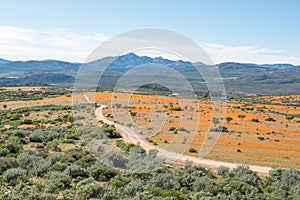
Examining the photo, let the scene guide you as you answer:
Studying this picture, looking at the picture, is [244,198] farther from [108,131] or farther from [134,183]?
[108,131]

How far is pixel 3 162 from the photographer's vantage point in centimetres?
2162

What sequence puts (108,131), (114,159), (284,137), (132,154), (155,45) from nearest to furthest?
(155,45)
(114,159)
(132,154)
(108,131)
(284,137)

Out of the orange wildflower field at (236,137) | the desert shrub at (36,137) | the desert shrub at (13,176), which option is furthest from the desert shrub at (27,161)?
the orange wildflower field at (236,137)

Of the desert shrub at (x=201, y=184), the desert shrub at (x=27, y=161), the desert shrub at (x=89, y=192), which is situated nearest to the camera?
the desert shrub at (x=89, y=192)

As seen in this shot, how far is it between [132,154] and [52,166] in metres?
7.16

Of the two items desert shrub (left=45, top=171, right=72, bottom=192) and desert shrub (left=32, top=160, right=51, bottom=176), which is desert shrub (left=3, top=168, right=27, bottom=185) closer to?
desert shrub (left=45, top=171, right=72, bottom=192)

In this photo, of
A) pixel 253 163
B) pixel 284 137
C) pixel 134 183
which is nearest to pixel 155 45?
pixel 134 183

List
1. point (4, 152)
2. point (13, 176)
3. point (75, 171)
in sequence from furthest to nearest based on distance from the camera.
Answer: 1. point (4, 152)
2. point (75, 171)
3. point (13, 176)

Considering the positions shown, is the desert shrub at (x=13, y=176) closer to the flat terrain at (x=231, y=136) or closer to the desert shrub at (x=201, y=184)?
the desert shrub at (x=201, y=184)

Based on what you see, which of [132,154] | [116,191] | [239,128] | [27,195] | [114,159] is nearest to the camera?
[27,195]

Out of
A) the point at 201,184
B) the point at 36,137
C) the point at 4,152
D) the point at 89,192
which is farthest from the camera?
the point at 36,137

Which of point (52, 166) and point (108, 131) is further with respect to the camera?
point (108, 131)

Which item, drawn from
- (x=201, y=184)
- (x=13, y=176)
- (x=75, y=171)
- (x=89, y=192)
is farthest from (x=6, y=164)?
(x=201, y=184)

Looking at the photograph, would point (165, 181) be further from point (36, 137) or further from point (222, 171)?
point (36, 137)
